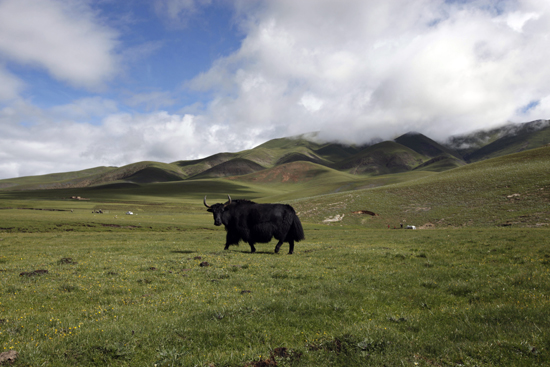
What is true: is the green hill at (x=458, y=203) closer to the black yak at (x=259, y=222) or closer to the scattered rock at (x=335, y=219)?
the scattered rock at (x=335, y=219)

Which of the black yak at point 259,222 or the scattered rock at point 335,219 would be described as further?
the scattered rock at point 335,219

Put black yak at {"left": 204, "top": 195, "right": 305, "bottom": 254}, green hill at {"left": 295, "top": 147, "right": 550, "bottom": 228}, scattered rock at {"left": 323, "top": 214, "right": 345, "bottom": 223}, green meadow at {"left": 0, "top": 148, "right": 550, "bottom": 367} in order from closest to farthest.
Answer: green meadow at {"left": 0, "top": 148, "right": 550, "bottom": 367} → black yak at {"left": 204, "top": 195, "right": 305, "bottom": 254} → green hill at {"left": 295, "top": 147, "right": 550, "bottom": 228} → scattered rock at {"left": 323, "top": 214, "right": 345, "bottom": 223}

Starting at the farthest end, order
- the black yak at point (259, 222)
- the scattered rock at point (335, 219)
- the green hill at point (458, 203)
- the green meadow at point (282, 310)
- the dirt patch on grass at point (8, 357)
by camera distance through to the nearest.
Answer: the scattered rock at point (335, 219) < the green hill at point (458, 203) < the black yak at point (259, 222) < the green meadow at point (282, 310) < the dirt patch on grass at point (8, 357)

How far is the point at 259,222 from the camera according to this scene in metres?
20.5

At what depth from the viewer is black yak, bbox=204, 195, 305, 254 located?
2038cm

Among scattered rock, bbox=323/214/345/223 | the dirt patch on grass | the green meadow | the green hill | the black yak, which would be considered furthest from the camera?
scattered rock, bbox=323/214/345/223

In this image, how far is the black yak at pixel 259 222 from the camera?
20.4 meters

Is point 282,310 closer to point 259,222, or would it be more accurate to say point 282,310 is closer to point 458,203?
point 259,222

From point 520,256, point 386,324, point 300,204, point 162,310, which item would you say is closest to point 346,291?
point 386,324

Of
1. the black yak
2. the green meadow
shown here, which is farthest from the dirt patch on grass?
the black yak

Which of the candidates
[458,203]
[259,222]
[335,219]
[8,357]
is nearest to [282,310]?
[8,357]

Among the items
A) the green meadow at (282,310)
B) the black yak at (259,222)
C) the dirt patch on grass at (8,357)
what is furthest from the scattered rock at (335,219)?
the dirt patch on grass at (8,357)

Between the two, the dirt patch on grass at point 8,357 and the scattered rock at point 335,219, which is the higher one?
the dirt patch on grass at point 8,357

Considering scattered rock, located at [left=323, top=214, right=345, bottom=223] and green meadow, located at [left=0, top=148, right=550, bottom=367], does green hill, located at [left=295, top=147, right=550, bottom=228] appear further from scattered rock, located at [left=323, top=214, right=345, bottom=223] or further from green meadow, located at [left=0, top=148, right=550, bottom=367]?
green meadow, located at [left=0, top=148, right=550, bottom=367]
